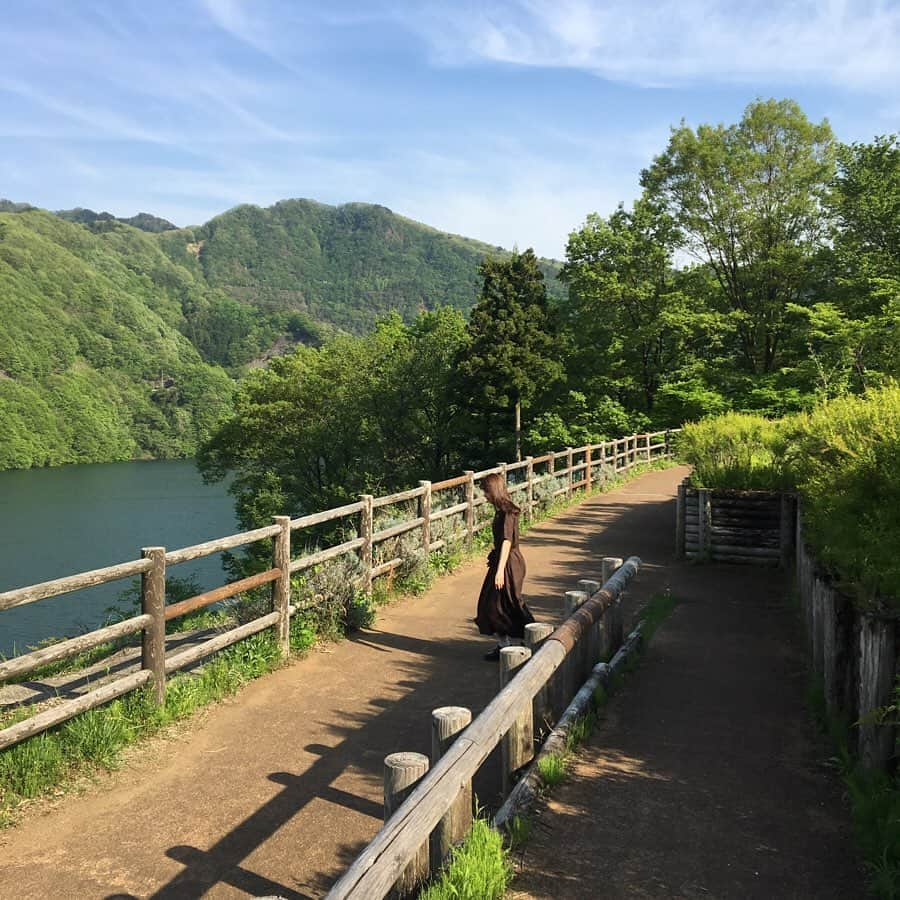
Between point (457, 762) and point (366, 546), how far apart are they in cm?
615

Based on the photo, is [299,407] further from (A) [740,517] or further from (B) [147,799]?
(B) [147,799]

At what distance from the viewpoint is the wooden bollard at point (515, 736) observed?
4789 mm

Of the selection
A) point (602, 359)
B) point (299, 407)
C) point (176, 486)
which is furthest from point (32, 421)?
point (602, 359)

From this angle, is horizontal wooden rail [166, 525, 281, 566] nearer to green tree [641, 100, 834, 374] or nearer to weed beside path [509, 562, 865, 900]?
weed beside path [509, 562, 865, 900]

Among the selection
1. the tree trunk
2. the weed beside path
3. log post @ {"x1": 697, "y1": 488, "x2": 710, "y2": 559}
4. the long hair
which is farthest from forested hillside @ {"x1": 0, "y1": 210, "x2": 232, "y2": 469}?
the weed beside path

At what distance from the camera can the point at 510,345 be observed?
132ft

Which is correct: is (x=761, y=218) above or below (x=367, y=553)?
above

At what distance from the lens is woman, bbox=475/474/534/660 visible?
7426 mm

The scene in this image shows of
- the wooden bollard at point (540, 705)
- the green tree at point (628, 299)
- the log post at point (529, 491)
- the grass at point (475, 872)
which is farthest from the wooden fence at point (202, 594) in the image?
the green tree at point (628, 299)

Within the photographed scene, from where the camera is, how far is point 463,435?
44.5 meters

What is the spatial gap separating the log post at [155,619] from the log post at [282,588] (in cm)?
154

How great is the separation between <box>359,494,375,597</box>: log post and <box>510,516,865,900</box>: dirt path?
3562 mm

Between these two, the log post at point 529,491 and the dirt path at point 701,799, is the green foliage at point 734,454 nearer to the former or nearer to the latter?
the log post at point 529,491

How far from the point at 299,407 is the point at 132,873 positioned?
127 ft
